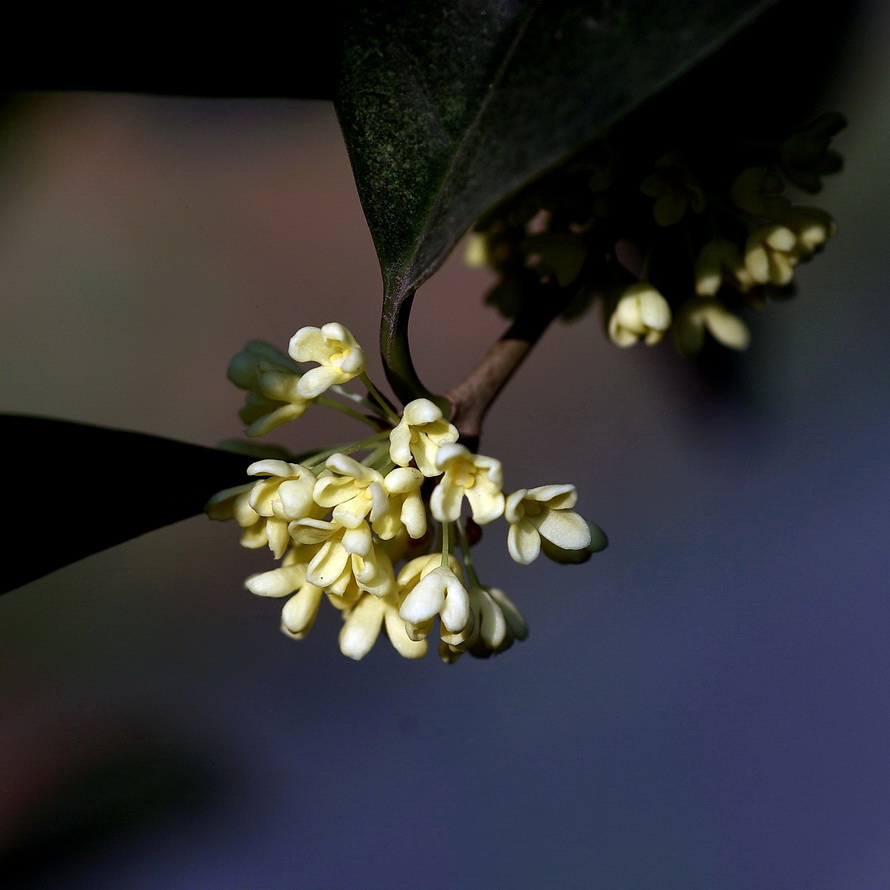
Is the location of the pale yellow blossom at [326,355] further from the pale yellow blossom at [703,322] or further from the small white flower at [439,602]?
the pale yellow blossom at [703,322]

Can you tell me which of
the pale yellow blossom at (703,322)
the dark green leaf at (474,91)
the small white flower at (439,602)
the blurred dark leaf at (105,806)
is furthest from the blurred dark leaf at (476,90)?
the blurred dark leaf at (105,806)

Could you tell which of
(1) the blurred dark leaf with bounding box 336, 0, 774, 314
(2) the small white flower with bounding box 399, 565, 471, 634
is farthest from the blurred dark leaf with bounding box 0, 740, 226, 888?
(1) the blurred dark leaf with bounding box 336, 0, 774, 314

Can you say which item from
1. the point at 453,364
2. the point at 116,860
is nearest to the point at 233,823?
the point at 116,860

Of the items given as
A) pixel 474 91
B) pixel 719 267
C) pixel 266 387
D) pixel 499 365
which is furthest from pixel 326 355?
pixel 719 267

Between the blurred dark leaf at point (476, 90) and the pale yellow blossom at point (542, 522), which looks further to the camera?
the pale yellow blossom at point (542, 522)

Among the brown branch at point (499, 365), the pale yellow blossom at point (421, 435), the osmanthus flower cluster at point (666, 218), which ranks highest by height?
the osmanthus flower cluster at point (666, 218)
